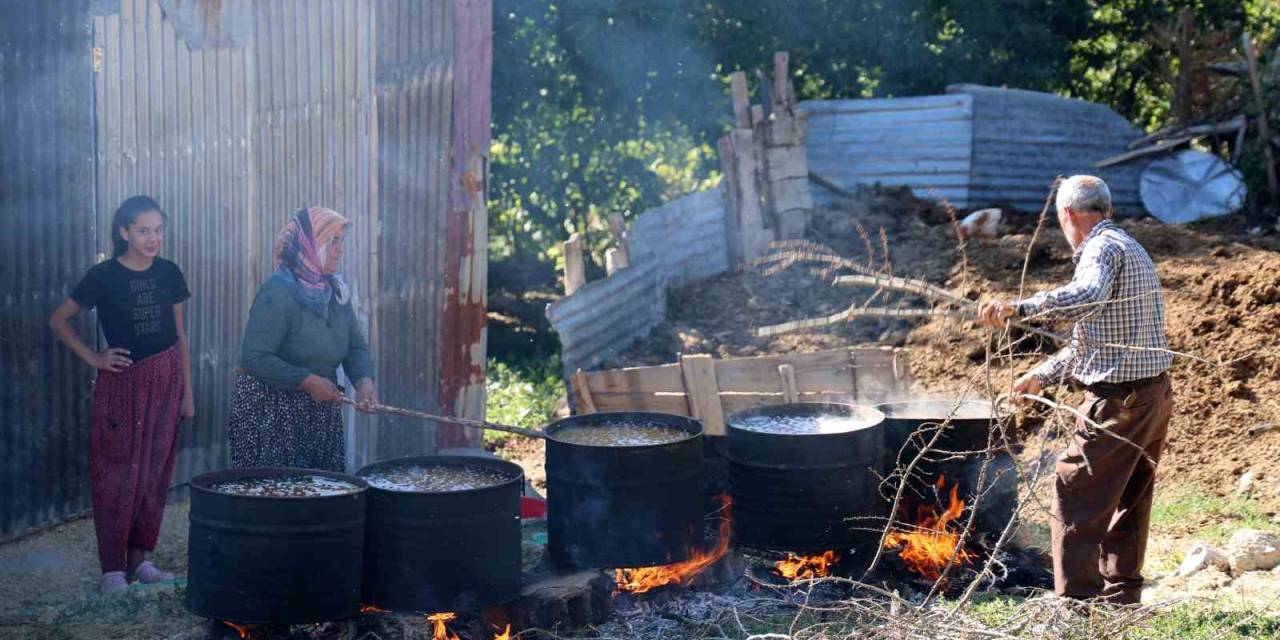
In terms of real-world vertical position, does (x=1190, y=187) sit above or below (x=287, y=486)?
above

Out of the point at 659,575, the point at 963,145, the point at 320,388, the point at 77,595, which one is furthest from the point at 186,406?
the point at 963,145

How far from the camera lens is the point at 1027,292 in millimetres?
10125

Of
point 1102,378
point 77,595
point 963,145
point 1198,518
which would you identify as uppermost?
point 963,145

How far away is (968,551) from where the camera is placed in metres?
6.94

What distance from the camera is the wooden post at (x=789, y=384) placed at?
7.95 meters

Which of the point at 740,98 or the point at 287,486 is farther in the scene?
the point at 740,98

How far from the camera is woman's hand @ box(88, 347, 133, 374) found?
242 inches

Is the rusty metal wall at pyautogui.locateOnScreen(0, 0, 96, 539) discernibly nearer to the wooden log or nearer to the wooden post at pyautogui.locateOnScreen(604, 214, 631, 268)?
the wooden post at pyautogui.locateOnScreen(604, 214, 631, 268)

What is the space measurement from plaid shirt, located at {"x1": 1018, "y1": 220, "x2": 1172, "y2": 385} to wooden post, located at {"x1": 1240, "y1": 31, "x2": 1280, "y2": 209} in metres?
7.14

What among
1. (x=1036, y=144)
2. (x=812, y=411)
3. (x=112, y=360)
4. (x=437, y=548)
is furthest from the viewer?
(x=1036, y=144)

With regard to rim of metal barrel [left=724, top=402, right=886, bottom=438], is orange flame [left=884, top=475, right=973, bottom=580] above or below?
below

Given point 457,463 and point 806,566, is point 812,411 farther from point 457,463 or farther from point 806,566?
point 457,463

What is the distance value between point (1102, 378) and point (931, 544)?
1.35m

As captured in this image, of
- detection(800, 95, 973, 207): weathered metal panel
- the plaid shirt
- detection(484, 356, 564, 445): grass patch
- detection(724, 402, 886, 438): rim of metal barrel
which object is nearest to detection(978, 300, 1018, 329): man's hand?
the plaid shirt
